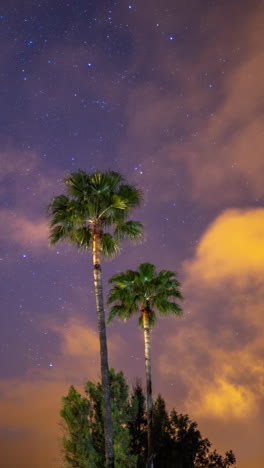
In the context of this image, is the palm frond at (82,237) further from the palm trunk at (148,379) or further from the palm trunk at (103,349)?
the palm trunk at (148,379)

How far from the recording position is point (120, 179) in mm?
26703

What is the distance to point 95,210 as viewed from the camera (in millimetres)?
25812

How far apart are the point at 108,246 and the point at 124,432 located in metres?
10.1

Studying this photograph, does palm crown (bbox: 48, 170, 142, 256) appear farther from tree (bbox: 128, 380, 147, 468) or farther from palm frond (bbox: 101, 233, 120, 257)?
tree (bbox: 128, 380, 147, 468)

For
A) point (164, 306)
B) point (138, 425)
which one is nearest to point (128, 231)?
point (164, 306)

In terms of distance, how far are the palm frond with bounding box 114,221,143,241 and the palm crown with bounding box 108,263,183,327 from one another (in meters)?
4.90

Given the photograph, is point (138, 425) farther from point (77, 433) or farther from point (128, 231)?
point (128, 231)

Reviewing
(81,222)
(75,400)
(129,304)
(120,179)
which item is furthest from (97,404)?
(120,179)

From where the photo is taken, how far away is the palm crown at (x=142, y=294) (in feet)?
102

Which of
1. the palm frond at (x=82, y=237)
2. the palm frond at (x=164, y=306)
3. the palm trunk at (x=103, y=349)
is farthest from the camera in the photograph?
the palm frond at (x=164, y=306)

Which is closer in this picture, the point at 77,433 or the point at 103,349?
the point at 103,349

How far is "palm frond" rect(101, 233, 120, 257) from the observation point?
26594 mm

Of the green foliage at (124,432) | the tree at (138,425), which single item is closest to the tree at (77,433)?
the green foliage at (124,432)

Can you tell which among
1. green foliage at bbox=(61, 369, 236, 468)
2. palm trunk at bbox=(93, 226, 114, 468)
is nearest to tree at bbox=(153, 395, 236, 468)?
green foliage at bbox=(61, 369, 236, 468)
